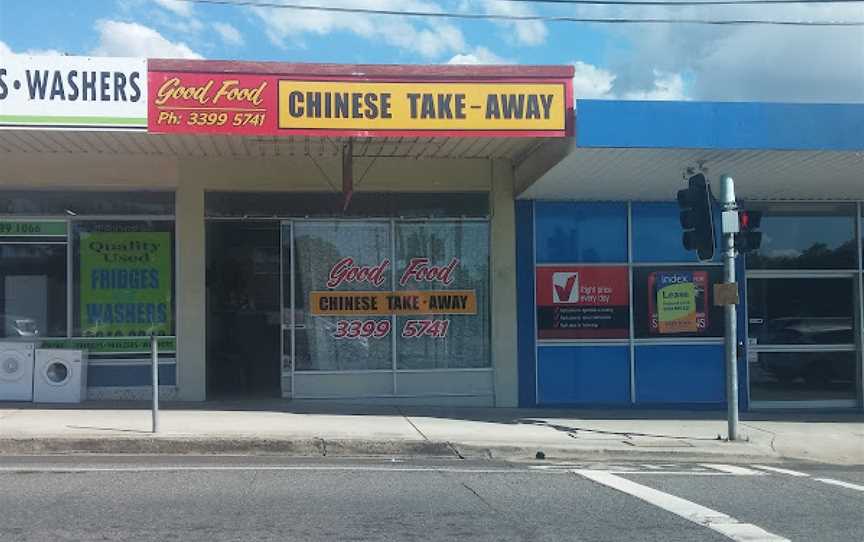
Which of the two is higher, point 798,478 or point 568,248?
point 568,248

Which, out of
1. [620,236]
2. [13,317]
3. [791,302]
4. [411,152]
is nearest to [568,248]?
[620,236]

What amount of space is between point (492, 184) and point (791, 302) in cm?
560

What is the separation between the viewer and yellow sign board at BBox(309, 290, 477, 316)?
13805 millimetres

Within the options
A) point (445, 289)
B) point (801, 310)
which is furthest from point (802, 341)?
point (445, 289)

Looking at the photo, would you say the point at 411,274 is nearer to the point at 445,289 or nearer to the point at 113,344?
the point at 445,289

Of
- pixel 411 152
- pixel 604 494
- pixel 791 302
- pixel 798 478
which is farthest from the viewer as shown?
pixel 791 302

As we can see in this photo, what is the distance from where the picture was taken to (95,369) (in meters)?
13.4

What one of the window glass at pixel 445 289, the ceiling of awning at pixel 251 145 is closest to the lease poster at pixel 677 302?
the window glass at pixel 445 289

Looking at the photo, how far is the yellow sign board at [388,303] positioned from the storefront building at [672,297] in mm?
1139

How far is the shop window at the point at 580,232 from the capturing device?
46.2 feet

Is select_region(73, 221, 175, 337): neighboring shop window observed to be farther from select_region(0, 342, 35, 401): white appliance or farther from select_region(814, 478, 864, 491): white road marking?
select_region(814, 478, 864, 491): white road marking

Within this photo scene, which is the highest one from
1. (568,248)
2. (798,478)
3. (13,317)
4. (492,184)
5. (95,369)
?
(492,184)

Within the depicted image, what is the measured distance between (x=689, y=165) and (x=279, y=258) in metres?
6.82

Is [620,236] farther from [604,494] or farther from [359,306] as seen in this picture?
[604,494]
